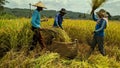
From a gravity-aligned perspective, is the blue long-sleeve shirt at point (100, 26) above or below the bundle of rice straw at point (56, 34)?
above

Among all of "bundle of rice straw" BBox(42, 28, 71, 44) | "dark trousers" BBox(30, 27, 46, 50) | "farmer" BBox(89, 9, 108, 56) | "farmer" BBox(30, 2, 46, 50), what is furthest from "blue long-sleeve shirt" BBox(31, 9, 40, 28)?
"farmer" BBox(89, 9, 108, 56)

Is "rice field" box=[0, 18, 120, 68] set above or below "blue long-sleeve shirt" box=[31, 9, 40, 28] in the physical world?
below

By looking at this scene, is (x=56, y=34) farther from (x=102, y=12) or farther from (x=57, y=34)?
(x=102, y=12)

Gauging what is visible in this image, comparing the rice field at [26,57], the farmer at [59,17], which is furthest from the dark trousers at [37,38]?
the farmer at [59,17]

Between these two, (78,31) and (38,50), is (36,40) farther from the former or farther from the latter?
(78,31)

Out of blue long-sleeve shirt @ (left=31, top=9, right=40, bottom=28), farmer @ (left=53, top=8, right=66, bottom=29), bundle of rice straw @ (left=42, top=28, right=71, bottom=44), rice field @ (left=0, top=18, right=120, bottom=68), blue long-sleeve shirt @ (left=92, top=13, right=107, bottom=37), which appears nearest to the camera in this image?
rice field @ (left=0, top=18, right=120, bottom=68)

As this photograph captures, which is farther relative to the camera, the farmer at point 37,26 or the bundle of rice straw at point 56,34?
the bundle of rice straw at point 56,34

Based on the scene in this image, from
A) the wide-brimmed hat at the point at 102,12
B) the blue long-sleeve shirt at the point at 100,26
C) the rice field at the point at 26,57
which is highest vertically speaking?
the wide-brimmed hat at the point at 102,12

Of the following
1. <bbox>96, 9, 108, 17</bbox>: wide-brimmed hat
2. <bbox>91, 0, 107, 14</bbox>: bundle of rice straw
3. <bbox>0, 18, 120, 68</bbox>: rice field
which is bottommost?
<bbox>0, 18, 120, 68</bbox>: rice field

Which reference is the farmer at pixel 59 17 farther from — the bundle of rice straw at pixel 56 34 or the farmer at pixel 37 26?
the farmer at pixel 37 26

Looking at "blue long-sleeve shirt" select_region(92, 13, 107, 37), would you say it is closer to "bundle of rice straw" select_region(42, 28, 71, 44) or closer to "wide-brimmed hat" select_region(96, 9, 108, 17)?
"wide-brimmed hat" select_region(96, 9, 108, 17)

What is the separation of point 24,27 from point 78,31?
12.6 ft

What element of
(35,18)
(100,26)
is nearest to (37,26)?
(35,18)

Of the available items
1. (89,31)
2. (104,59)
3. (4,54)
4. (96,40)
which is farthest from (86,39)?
(4,54)
